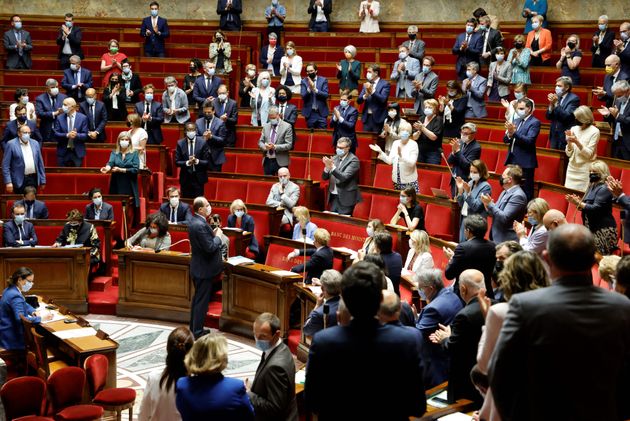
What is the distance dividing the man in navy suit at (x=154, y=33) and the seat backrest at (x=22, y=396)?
838 cm

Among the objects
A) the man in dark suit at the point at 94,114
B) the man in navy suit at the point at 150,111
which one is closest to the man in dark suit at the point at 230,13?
the man in navy suit at the point at 150,111

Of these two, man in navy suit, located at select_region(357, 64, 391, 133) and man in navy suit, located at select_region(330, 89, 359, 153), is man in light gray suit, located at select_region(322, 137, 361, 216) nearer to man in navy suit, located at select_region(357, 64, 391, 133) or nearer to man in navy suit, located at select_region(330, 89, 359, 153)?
man in navy suit, located at select_region(330, 89, 359, 153)

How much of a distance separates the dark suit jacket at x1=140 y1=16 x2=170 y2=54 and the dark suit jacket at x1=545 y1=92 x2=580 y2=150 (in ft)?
20.1

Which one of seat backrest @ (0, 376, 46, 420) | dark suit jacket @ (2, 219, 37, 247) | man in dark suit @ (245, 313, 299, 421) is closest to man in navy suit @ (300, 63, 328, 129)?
dark suit jacket @ (2, 219, 37, 247)

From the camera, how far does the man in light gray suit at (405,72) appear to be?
10.5 m

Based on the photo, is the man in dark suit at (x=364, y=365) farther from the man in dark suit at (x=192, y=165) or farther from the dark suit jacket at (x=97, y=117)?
the dark suit jacket at (x=97, y=117)

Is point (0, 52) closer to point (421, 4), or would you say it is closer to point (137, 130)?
point (137, 130)

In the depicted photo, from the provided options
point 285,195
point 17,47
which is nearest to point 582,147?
point 285,195

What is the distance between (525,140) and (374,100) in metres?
2.45

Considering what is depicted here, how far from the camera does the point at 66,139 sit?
9.46 meters

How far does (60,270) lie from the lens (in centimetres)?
770

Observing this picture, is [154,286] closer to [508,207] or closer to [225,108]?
[225,108]

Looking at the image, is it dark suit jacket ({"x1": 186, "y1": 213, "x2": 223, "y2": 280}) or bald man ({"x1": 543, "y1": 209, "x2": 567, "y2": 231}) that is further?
dark suit jacket ({"x1": 186, "y1": 213, "x2": 223, "y2": 280})

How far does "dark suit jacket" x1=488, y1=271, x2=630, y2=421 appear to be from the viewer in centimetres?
215
